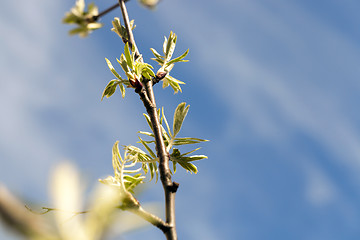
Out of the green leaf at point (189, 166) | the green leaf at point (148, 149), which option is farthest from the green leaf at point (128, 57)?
the green leaf at point (189, 166)

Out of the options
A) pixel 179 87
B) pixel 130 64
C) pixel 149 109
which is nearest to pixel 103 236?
pixel 149 109

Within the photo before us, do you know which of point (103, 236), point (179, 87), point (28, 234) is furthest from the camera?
point (179, 87)

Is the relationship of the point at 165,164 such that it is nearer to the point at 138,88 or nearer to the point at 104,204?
the point at 138,88

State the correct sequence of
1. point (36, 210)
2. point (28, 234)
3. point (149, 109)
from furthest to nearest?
point (149, 109) < point (36, 210) < point (28, 234)

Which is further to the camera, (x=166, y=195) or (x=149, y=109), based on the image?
(x=149, y=109)

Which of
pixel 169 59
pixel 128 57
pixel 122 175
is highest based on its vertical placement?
pixel 169 59

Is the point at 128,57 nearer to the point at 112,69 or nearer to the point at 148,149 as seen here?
the point at 112,69

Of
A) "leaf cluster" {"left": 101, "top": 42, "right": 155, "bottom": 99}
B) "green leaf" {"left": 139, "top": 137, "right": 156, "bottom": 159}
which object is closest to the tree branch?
"leaf cluster" {"left": 101, "top": 42, "right": 155, "bottom": 99}

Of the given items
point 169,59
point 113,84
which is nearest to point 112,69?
point 113,84
